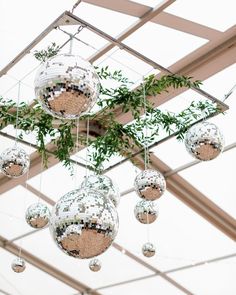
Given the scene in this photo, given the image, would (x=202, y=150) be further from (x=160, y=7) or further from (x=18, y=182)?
(x=18, y=182)

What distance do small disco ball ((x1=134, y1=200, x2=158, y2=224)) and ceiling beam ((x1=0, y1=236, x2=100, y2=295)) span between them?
5.08 metres

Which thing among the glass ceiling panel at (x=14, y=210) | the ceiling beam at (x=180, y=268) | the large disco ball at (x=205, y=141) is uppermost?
the glass ceiling panel at (x=14, y=210)

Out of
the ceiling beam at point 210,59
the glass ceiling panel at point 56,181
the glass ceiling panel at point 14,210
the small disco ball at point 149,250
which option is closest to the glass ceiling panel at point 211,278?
the glass ceiling panel at point 56,181

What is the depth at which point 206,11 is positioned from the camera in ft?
16.5

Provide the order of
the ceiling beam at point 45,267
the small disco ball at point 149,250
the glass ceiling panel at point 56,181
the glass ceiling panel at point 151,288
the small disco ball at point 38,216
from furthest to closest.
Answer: the ceiling beam at point 45,267 → the glass ceiling panel at point 151,288 → the glass ceiling panel at point 56,181 → the small disco ball at point 149,250 → the small disco ball at point 38,216

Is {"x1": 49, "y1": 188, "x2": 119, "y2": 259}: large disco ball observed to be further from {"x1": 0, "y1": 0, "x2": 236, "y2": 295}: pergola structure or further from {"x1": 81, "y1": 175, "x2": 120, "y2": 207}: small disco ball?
{"x1": 0, "y1": 0, "x2": 236, "y2": 295}: pergola structure

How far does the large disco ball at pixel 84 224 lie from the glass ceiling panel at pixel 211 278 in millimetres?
6059

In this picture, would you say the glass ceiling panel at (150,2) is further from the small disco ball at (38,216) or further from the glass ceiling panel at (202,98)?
the small disco ball at (38,216)

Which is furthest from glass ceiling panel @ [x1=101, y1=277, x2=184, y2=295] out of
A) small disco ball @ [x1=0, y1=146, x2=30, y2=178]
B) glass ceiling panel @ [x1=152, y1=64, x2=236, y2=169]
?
small disco ball @ [x1=0, y1=146, x2=30, y2=178]

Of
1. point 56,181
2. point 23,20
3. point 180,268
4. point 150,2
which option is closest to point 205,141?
point 150,2

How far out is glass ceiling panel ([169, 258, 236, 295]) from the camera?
8.17 metres

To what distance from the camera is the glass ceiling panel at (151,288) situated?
895cm

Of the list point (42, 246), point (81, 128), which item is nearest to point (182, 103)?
point (81, 128)

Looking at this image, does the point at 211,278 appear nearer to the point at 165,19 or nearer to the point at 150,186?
the point at 165,19
